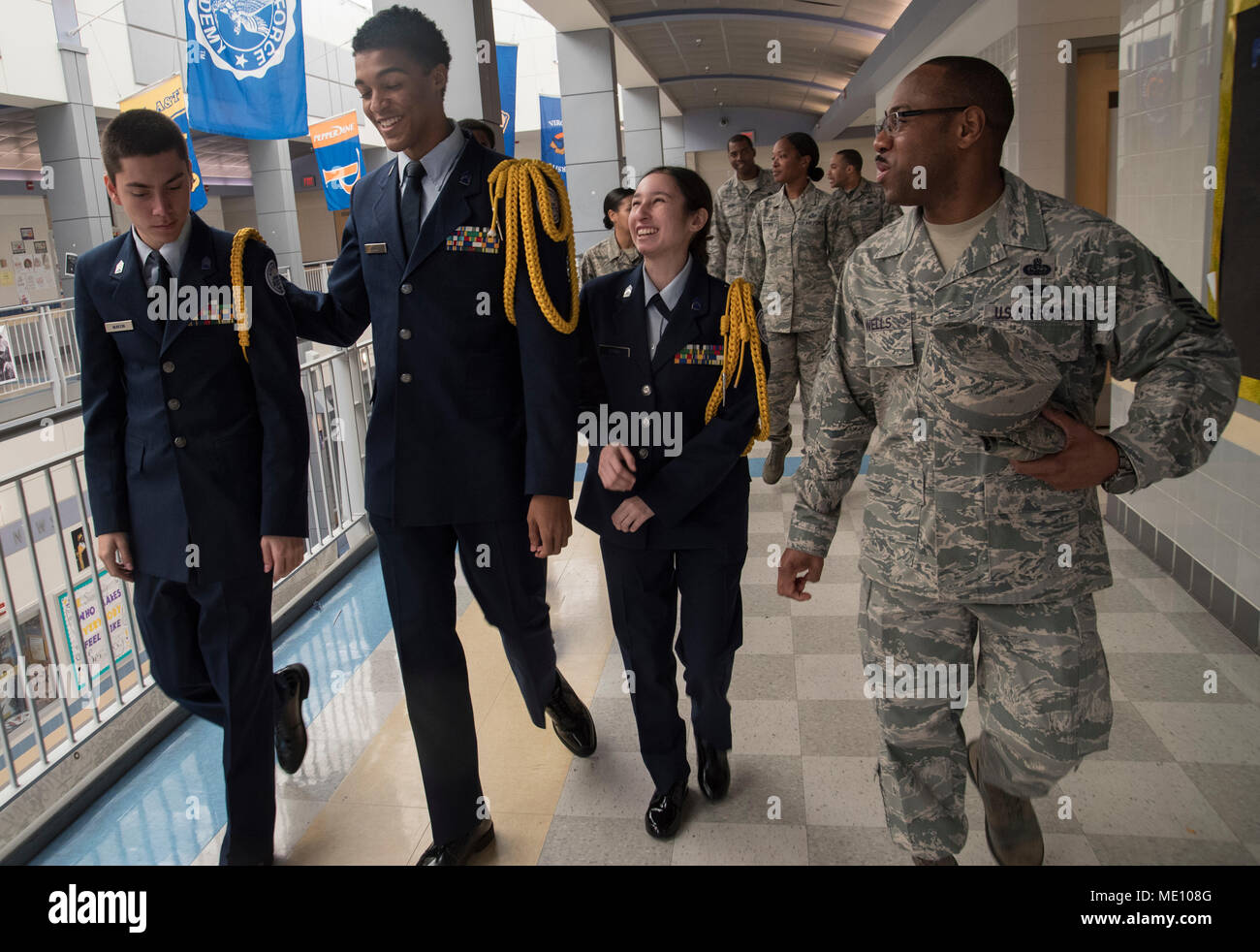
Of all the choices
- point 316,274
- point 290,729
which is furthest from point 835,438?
point 316,274

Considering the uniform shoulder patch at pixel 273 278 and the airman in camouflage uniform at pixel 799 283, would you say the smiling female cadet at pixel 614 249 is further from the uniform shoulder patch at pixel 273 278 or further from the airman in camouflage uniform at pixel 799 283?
the uniform shoulder patch at pixel 273 278

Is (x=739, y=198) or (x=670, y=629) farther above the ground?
(x=739, y=198)

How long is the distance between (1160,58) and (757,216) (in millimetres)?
2332

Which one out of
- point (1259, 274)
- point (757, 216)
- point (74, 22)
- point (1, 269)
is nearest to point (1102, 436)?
point (1259, 274)

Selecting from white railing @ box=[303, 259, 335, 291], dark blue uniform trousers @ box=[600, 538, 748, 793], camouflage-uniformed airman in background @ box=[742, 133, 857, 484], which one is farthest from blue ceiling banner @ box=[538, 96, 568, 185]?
dark blue uniform trousers @ box=[600, 538, 748, 793]

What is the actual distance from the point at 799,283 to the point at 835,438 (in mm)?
3501

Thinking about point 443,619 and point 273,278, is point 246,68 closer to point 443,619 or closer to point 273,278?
point 273,278

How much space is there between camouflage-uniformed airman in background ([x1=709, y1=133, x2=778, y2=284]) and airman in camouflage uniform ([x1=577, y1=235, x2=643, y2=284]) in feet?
5.26

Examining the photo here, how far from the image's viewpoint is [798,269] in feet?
17.7

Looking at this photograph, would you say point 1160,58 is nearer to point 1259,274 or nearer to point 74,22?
point 1259,274

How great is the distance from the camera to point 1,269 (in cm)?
1686

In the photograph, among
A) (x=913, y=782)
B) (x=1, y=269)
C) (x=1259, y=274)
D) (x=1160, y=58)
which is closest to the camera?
(x=913, y=782)

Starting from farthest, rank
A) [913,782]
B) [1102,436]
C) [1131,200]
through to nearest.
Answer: [1131,200] < [913,782] < [1102,436]

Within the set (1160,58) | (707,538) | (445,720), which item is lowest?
(445,720)
